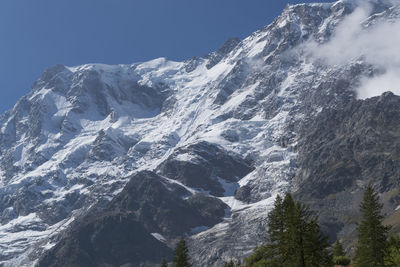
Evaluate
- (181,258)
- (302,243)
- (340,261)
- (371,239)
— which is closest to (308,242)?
(302,243)

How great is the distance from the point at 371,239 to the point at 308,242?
16.7 metres

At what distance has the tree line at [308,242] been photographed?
70.3 metres

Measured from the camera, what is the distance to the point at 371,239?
8338 centimetres

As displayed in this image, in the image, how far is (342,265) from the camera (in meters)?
86.9

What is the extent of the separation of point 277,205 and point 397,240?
22.0 meters

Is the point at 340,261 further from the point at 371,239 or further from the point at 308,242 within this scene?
the point at 308,242

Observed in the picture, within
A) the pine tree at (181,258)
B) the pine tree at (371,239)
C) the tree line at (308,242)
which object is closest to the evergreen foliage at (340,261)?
the tree line at (308,242)

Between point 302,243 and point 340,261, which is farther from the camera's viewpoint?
point 340,261

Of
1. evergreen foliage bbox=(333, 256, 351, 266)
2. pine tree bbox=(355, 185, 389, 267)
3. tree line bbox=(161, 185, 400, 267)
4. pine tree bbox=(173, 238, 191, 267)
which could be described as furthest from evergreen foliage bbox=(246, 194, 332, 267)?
pine tree bbox=(173, 238, 191, 267)

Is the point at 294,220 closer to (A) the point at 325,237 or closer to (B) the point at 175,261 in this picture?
(A) the point at 325,237

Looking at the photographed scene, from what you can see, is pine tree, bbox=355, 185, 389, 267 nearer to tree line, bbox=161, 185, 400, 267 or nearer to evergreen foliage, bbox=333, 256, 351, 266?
tree line, bbox=161, 185, 400, 267

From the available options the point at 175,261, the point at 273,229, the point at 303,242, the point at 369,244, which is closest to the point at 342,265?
the point at 369,244

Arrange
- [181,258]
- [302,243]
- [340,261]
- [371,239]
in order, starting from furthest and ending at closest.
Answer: [181,258] < [340,261] < [371,239] < [302,243]

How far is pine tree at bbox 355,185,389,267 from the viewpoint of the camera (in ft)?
264
